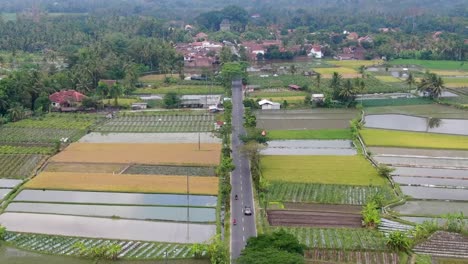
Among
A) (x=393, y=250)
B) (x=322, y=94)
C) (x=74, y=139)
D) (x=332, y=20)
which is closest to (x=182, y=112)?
(x=74, y=139)

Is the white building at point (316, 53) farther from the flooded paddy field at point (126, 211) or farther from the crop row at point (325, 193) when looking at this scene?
the flooded paddy field at point (126, 211)

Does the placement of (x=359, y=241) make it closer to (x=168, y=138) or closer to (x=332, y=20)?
(x=168, y=138)

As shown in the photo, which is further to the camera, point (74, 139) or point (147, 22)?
point (147, 22)

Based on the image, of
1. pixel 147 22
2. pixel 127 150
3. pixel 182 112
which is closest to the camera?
pixel 127 150

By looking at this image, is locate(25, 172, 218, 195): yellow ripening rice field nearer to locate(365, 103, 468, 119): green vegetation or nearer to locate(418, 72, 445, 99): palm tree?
locate(365, 103, 468, 119): green vegetation

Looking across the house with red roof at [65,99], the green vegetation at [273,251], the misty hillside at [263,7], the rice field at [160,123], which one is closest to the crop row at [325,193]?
the green vegetation at [273,251]

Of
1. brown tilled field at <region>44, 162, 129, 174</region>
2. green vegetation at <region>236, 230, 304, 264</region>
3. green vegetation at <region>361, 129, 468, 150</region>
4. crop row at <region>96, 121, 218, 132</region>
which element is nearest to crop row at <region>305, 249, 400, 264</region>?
green vegetation at <region>236, 230, 304, 264</region>

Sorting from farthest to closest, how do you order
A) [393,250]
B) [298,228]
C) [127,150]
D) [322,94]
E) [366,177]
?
1. [322,94]
2. [127,150]
3. [366,177]
4. [298,228]
5. [393,250]
